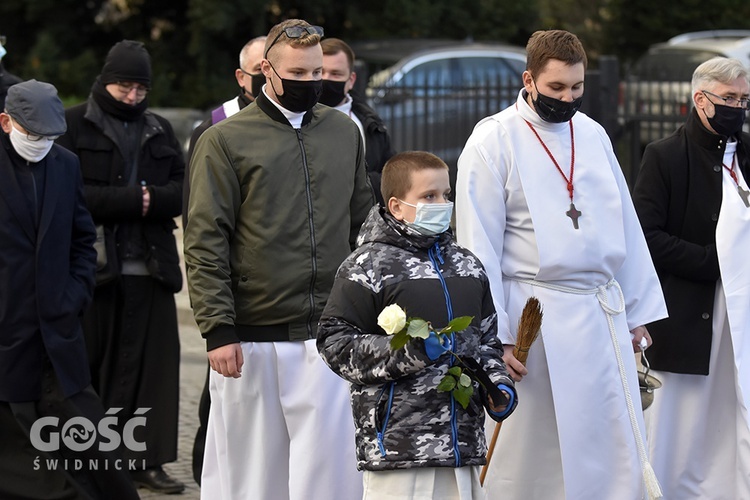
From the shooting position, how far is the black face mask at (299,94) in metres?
5.07

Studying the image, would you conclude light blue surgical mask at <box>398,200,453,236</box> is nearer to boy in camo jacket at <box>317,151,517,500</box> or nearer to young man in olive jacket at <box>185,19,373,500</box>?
boy in camo jacket at <box>317,151,517,500</box>

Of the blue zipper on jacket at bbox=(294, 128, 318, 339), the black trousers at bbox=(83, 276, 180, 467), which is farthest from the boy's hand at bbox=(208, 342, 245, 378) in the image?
the black trousers at bbox=(83, 276, 180, 467)

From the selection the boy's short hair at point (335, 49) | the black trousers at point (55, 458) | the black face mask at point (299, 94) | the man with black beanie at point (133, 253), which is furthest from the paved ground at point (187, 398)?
the black face mask at point (299, 94)

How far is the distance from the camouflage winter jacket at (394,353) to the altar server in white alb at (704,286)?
1.74 meters

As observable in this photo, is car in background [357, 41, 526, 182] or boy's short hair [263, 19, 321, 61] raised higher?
boy's short hair [263, 19, 321, 61]

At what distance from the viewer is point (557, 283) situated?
5168 millimetres

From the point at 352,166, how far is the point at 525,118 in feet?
2.25

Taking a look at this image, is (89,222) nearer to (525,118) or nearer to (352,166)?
(352,166)

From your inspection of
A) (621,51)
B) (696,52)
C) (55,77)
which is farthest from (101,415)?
(621,51)

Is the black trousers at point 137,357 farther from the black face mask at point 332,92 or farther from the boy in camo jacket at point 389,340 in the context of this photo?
the boy in camo jacket at point 389,340

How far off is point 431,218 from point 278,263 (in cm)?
91

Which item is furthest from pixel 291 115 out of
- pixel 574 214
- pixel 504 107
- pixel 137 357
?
pixel 504 107

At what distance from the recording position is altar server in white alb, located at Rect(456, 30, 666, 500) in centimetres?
511

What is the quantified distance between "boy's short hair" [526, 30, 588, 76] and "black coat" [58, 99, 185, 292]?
2.34 metres
